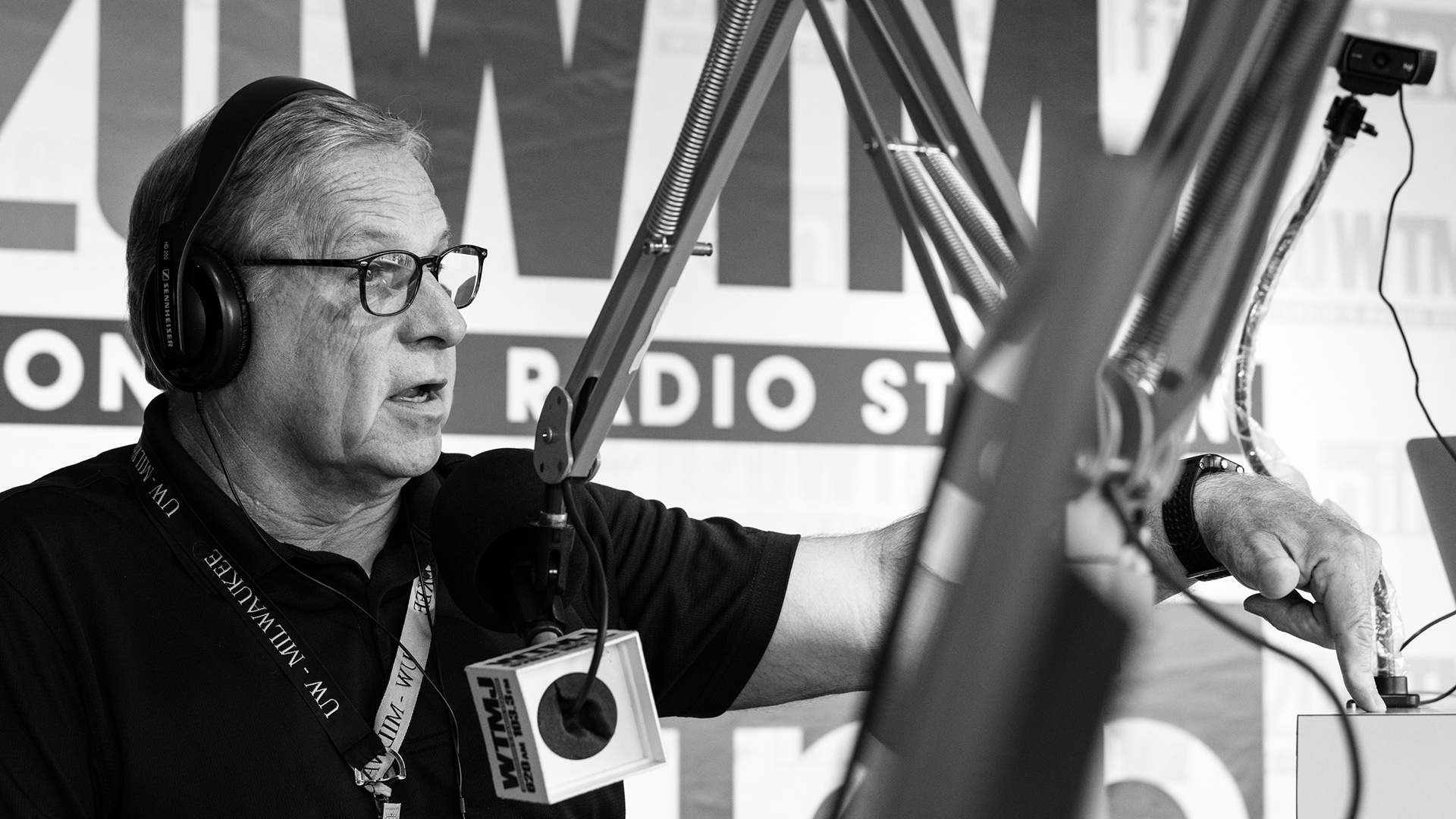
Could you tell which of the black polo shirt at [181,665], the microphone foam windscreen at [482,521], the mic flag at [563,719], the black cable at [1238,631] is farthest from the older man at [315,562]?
the black cable at [1238,631]

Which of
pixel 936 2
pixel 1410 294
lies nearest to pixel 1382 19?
pixel 1410 294

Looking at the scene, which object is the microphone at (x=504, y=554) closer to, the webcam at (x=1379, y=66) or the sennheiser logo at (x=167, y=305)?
the sennheiser logo at (x=167, y=305)

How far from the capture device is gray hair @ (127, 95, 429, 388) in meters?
1.23

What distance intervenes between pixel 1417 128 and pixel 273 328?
2073mm

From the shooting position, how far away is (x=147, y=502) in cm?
116

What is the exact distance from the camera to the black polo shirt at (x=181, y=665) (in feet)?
3.39

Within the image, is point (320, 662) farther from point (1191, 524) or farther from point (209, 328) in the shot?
point (1191, 524)

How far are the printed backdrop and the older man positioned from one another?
25.8 inches

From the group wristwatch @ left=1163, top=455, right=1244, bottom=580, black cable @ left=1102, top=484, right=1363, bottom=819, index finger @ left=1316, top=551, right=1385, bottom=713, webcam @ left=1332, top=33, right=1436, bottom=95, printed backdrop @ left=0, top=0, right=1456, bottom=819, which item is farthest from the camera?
printed backdrop @ left=0, top=0, right=1456, bottom=819

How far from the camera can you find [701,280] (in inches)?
81.6

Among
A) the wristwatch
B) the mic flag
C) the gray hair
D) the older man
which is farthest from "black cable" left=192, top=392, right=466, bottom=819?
the wristwatch

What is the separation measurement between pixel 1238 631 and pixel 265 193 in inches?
43.8

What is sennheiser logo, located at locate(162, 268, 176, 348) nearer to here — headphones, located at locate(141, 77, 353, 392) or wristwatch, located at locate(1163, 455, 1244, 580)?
headphones, located at locate(141, 77, 353, 392)

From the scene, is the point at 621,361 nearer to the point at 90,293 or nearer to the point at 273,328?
the point at 273,328
